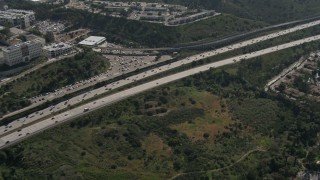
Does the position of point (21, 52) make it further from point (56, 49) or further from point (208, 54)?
point (208, 54)

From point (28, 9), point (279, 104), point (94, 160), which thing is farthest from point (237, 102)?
point (28, 9)

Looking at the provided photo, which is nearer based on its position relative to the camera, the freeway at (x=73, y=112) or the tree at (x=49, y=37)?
the freeway at (x=73, y=112)

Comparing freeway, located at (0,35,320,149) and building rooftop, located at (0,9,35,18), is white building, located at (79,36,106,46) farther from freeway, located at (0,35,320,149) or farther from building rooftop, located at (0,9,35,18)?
A: freeway, located at (0,35,320,149)

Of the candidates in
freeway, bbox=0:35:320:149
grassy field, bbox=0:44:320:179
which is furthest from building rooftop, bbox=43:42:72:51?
grassy field, bbox=0:44:320:179

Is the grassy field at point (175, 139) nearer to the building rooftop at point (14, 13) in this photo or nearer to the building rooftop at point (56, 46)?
the building rooftop at point (56, 46)

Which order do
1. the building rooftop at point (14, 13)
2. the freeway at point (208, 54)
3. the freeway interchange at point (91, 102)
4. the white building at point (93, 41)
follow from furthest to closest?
the building rooftop at point (14, 13) < the white building at point (93, 41) < the freeway at point (208, 54) < the freeway interchange at point (91, 102)

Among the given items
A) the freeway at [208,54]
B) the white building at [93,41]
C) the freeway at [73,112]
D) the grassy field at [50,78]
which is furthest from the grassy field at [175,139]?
the white building at [93,41]

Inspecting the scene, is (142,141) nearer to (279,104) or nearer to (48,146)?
(48,146)
